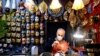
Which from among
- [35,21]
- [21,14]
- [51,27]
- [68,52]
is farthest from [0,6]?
[68,52]

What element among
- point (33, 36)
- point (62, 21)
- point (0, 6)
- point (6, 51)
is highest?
point (0, 6)

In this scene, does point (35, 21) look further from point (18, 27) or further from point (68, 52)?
point (68, 52)

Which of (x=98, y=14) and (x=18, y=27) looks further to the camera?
(x=18, y=27)

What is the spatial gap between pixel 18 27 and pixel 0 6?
25.2 inches

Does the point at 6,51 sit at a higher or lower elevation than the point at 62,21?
lower

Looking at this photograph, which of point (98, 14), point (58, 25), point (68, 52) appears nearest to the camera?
point (68, 52)

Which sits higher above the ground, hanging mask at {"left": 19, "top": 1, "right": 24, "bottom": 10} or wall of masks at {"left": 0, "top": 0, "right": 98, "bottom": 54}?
hanging mask at {"left": 19, "top": 1, "right": 24, "bottom": 10}

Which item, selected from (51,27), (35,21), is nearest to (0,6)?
(35,21)

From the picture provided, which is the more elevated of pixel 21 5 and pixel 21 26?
pixel 21 5

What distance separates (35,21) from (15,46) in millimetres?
746

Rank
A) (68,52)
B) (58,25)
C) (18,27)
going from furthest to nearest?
1. (18,27)
2. (58,25)
3. (68,52)

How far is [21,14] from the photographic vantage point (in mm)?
5570

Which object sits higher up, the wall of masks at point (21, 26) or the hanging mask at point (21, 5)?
the hanging mask at point (21, 5)

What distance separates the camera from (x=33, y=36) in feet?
18.1
